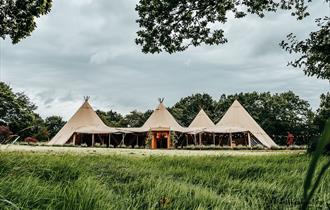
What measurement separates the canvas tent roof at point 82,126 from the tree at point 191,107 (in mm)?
24848

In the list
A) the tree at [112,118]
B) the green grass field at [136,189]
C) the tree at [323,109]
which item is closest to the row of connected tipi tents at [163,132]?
the tree at [323,109]

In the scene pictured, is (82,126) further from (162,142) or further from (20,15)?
(20,15)

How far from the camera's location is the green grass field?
410 centimetres

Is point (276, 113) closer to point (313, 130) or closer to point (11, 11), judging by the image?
point (313, 130)

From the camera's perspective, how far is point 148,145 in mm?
38344

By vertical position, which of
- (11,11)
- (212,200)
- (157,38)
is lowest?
(212,200)

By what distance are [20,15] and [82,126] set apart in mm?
24816

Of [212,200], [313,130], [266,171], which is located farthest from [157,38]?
[313,130]

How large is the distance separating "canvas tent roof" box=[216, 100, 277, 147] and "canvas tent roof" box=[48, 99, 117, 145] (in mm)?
10945

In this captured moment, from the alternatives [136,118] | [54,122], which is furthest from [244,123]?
[54,122]

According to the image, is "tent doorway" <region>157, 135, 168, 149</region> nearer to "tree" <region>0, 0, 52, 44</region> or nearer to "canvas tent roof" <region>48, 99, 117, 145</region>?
"canvas tent roof" <region>48, 99, 117, 145</region>

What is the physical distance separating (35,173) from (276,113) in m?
56.6

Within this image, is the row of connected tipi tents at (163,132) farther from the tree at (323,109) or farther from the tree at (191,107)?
the tree at (191,107)

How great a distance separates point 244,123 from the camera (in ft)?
126
